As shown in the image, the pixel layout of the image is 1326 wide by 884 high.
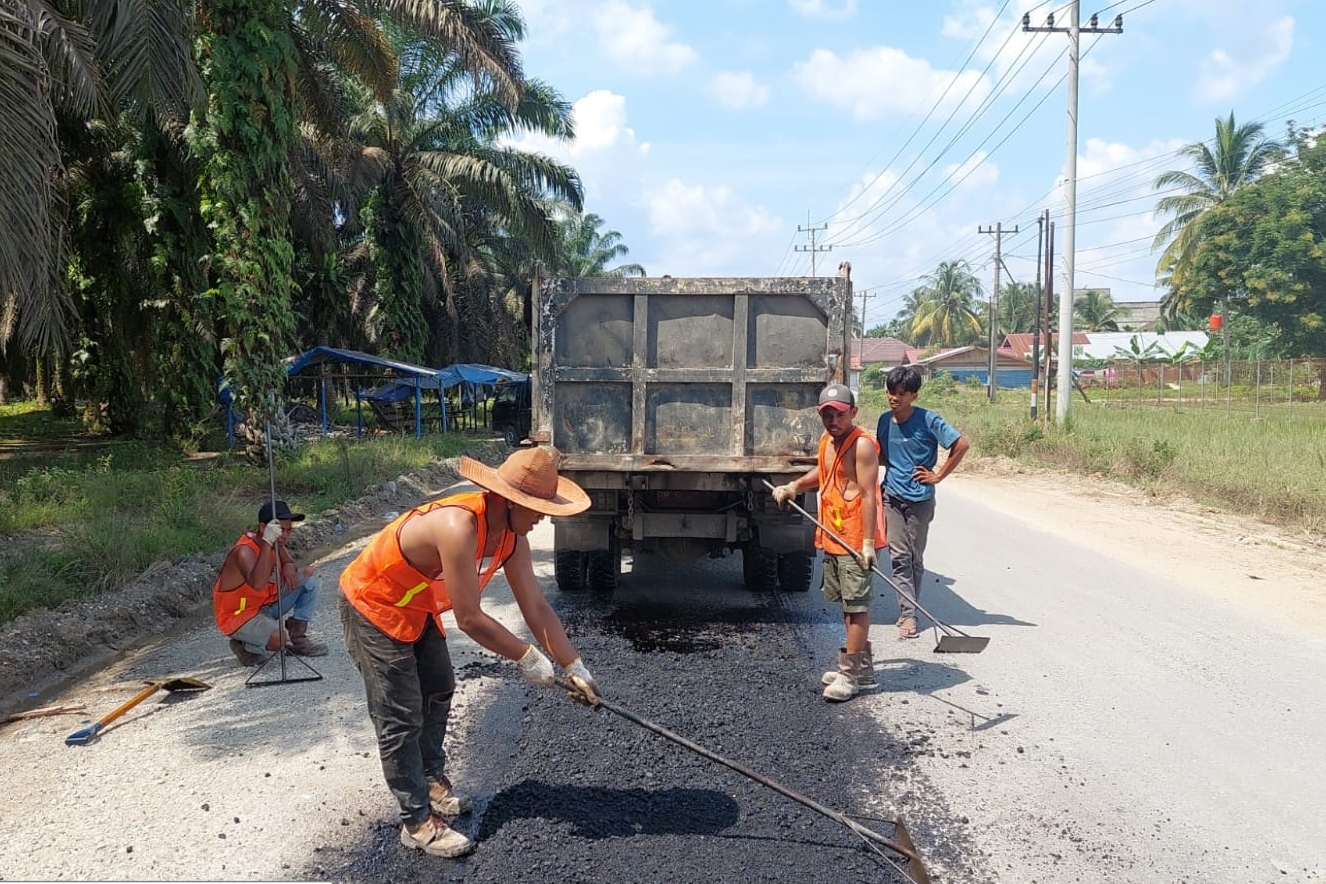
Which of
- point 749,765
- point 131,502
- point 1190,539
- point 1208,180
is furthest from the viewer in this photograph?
point 1208,180

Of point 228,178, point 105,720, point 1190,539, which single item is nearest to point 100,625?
point 105,720

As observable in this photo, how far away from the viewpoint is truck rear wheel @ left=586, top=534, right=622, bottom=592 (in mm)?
6559

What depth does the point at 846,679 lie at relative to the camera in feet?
15.2

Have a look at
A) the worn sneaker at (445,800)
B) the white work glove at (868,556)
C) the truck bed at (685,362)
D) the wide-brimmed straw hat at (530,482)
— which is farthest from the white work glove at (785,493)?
the worn sneaker at (445,800)

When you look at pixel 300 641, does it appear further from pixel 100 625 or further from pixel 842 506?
pixel 842 506

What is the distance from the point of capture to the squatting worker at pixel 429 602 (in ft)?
9.86

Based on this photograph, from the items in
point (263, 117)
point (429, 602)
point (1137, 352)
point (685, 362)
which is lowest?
point (429, 602)

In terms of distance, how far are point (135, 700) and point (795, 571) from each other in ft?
13.6

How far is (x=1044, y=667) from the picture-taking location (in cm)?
513

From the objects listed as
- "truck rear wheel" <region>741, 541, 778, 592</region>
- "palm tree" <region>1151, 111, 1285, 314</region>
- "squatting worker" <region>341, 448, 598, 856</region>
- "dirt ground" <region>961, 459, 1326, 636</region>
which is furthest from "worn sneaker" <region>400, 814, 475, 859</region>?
"palm tree" <region>1151, 111, 1285, 314</region>

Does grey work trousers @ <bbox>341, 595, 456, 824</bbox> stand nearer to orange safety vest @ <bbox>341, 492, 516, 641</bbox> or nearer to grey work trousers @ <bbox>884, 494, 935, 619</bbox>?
orange safety vest @ <bbox>341, 492, 516, 641</bbox>

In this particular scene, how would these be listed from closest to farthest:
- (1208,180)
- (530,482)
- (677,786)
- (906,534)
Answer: (530,482) < (677,786) < (906,534) < (1208,180)

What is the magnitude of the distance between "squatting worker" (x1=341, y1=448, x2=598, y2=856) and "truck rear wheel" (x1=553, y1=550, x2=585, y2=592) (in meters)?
3.28

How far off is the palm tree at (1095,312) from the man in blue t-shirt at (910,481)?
7406 centimetres
